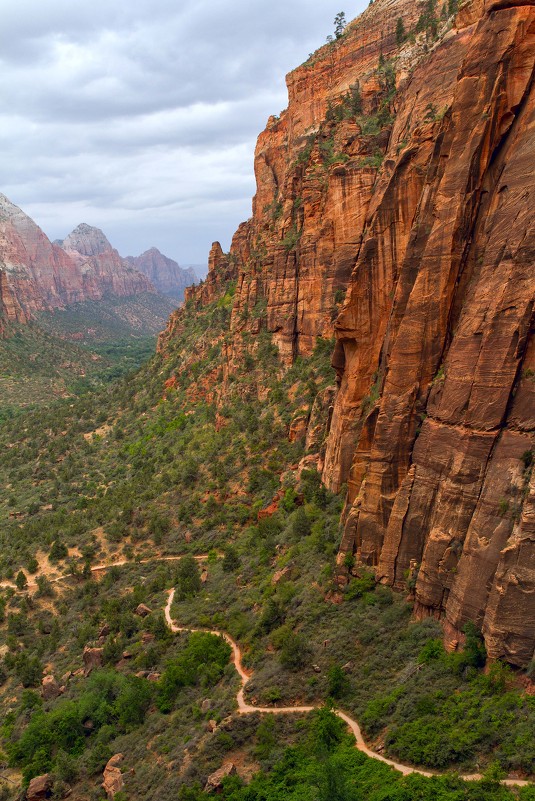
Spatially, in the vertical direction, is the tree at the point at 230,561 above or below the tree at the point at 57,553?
above

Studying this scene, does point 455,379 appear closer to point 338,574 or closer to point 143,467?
point 338,574

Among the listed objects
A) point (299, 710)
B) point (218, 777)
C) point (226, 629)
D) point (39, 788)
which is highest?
point (299, 710)

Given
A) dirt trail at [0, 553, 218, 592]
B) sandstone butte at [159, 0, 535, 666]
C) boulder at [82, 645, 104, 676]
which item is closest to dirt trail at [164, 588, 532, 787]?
sandstone butte at [159, 0, 535, 666]

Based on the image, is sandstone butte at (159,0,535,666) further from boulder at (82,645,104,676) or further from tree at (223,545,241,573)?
boulder at (82,645,104,676)

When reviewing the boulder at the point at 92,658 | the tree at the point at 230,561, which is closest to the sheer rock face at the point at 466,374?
the tree at the point at 230,561

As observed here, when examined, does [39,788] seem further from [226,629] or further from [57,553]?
[57,553]

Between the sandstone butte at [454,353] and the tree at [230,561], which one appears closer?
the sandstone butte at [454,353]

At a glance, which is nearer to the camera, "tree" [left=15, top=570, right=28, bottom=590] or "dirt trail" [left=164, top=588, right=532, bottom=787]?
"dirt trail" [left=164, top=588, right=532, bottom=787]

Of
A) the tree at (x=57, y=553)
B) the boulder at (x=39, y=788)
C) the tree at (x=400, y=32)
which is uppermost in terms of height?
the tree at (x=400, y=32)

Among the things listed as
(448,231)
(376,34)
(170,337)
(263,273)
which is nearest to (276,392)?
(263,273)

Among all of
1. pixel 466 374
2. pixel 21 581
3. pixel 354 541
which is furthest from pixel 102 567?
pixel 466 374

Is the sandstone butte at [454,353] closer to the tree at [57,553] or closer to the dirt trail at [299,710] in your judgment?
the dirt trail at [299,710]

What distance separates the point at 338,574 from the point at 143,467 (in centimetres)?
4546

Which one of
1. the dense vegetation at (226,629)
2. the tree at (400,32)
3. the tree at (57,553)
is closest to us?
the dense vegetation at (226,629)
